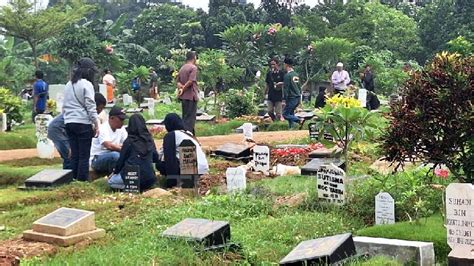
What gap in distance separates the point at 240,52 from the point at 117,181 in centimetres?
2013

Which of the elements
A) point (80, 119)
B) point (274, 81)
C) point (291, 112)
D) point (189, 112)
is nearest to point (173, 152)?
point (80, 119)

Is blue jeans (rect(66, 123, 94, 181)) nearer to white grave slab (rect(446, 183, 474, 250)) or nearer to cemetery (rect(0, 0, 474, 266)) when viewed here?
cemetery (rect(0, 0, 474, 266))

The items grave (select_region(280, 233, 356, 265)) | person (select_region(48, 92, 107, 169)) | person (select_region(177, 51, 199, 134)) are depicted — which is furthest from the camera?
person (select_region(177, 51, 199, 134))

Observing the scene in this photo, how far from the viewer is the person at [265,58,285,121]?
1688 centimetres

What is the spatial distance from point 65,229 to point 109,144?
155 inches

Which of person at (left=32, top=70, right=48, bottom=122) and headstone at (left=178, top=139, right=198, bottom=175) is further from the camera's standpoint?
person at (left=32, top=70, right=48, bottom=122)

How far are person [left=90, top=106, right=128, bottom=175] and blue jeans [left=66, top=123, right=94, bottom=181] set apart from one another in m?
0.35

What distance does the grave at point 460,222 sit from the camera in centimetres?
539

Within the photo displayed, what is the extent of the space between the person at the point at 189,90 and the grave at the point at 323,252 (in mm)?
7429

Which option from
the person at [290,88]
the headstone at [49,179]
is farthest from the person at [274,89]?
the headstone at [49,179]

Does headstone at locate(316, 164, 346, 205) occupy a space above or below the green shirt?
below

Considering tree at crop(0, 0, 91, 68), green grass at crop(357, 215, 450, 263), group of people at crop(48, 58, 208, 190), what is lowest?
green grass at crop(357, 215, 450, 263)

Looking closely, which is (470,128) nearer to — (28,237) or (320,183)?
(320,183)

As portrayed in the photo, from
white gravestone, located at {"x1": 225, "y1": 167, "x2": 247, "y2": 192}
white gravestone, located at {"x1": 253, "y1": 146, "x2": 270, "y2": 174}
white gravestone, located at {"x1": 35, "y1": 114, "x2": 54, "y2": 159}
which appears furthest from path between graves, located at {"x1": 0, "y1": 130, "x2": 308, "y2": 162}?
white gravestone, located at {"x1": 225, "y1": 167, "x2": 247, "y2": 192}
